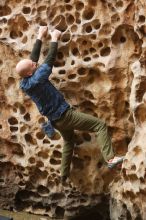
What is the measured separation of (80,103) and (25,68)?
1.86ft

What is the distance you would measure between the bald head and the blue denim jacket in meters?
0.04

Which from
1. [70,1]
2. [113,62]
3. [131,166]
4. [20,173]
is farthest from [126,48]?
[20,173]

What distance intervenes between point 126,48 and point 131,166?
84cm

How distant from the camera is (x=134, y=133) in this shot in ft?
13.9

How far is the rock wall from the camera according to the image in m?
4.17

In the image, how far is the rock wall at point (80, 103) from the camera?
417 cm

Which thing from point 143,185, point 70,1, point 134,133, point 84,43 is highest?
point 70,1

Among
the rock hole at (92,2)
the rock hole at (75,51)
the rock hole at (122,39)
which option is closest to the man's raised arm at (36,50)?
the rock hole at (75,51)

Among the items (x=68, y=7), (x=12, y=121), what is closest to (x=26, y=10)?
(x=68, y=7)

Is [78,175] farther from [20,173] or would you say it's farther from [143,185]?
[143,185]

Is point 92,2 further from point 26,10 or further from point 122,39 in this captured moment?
point 26,10

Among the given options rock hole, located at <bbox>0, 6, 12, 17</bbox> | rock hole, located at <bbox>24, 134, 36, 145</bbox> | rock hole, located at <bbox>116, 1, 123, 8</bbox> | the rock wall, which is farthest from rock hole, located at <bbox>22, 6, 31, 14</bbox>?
rock hole, located at <bbox>24, 134, 36, 145</bbox>

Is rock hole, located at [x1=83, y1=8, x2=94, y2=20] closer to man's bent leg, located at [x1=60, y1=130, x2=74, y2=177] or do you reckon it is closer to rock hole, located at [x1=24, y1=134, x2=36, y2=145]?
man's bent leg, located at [x1=60, y1=130, x2=74, y2=177]

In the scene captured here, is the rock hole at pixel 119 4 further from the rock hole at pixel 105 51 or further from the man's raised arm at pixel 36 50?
the man's raised arm at pixel 36 50
